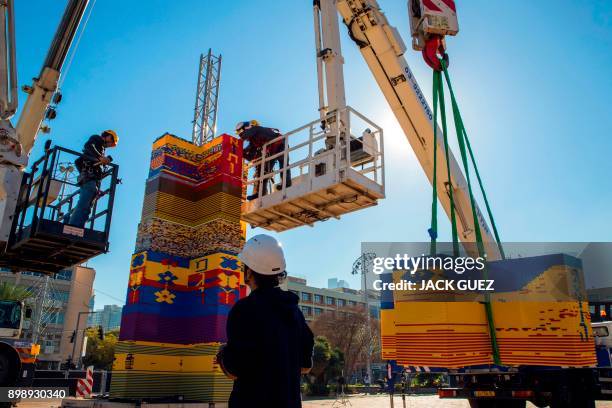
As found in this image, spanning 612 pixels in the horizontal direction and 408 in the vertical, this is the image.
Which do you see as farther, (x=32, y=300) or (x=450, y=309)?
(x=32, y=300)

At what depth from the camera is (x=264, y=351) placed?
262cm

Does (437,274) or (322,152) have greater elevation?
(322,152)

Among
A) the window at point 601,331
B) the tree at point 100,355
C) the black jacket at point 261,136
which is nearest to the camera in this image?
the window at point 601,331

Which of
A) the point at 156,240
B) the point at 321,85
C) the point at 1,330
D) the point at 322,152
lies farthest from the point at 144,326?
the point at 321,85

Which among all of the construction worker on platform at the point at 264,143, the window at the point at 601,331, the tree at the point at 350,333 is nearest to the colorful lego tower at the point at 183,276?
the construction worker on platform at the point at 264,143

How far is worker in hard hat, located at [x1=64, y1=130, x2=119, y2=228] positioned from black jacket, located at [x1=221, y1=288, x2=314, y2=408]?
828 cm

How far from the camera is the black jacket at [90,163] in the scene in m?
10.1

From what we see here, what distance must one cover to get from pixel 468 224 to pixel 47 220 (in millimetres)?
9936

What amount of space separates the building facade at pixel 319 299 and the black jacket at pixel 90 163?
57561mm

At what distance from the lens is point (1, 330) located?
40.9ft

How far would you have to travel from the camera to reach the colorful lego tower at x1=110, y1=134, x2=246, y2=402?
12.2 m

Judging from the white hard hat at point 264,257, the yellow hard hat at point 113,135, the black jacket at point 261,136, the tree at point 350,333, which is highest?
the black jacket at point 261,136

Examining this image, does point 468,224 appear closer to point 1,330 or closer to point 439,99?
point 439,99

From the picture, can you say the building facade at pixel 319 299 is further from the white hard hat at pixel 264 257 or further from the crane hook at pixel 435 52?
the white hard hat at pixel 264 257
